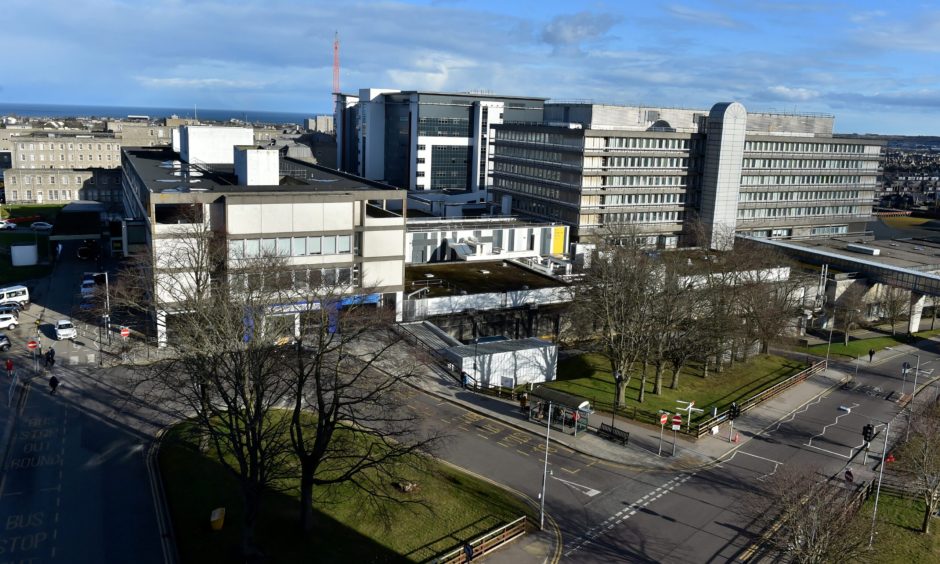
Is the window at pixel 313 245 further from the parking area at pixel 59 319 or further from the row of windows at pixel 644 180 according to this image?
the row of windows at pixel 644 180

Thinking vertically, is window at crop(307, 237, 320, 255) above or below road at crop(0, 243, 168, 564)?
above

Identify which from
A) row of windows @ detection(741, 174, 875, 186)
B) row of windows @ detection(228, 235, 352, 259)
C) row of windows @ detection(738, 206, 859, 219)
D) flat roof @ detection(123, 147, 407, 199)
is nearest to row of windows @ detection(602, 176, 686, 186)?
row of windows @ detection(741, 174, 875, 186)

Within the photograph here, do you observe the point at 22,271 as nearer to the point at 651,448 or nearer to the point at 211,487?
the point at 211,487

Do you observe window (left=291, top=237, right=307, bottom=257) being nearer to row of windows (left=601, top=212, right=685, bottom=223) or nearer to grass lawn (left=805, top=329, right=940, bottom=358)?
row of windows (left=601, top=212, right=685, bottom=223)

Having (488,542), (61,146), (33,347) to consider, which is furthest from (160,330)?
(61,146)

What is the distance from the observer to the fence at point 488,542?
26.7 metres

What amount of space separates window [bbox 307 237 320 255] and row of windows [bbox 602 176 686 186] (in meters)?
37.8

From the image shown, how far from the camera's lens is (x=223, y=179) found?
61.7m

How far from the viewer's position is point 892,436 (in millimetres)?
42781

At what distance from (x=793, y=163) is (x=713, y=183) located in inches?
553

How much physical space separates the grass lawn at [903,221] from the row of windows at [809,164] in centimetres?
3355

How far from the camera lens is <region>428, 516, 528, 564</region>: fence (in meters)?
26.7

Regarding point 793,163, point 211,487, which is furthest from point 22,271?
point 793,163

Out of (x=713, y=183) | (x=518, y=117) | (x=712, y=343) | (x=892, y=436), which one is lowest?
(x=892, y=436)
